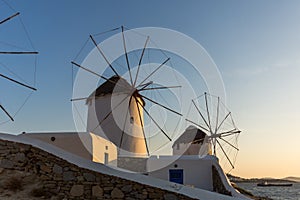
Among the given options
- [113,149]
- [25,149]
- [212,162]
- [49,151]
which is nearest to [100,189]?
[49,151]

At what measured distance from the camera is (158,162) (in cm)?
1638

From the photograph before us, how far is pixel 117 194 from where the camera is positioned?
8352mm

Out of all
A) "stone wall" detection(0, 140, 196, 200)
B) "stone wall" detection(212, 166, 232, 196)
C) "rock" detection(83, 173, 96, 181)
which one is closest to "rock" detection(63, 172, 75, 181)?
"stone wall" detection(0, 140, 196, 200)

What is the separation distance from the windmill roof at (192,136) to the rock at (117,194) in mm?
22683

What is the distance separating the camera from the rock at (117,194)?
327 inches

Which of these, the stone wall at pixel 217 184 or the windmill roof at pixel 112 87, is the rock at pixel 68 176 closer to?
the stone wall at pixel 217 184

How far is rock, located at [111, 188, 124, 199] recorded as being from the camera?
8312 mm

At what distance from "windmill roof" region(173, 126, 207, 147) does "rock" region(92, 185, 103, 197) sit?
2278 cm

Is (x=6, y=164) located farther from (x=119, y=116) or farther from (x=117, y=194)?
(x=119, y=116)

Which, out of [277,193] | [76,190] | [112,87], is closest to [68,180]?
[76,190]

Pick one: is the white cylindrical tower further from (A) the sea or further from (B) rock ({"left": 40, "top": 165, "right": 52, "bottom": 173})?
(A) the sea

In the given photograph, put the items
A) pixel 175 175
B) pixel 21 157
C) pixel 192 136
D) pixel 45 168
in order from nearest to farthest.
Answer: pixel 45 168 → pixel 21 157 → pixel 175 175 → pixel 192 136

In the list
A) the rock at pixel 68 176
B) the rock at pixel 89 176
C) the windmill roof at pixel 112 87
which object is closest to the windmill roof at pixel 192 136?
the windmill roof at pixel 112 87

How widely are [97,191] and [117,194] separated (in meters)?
0.56
